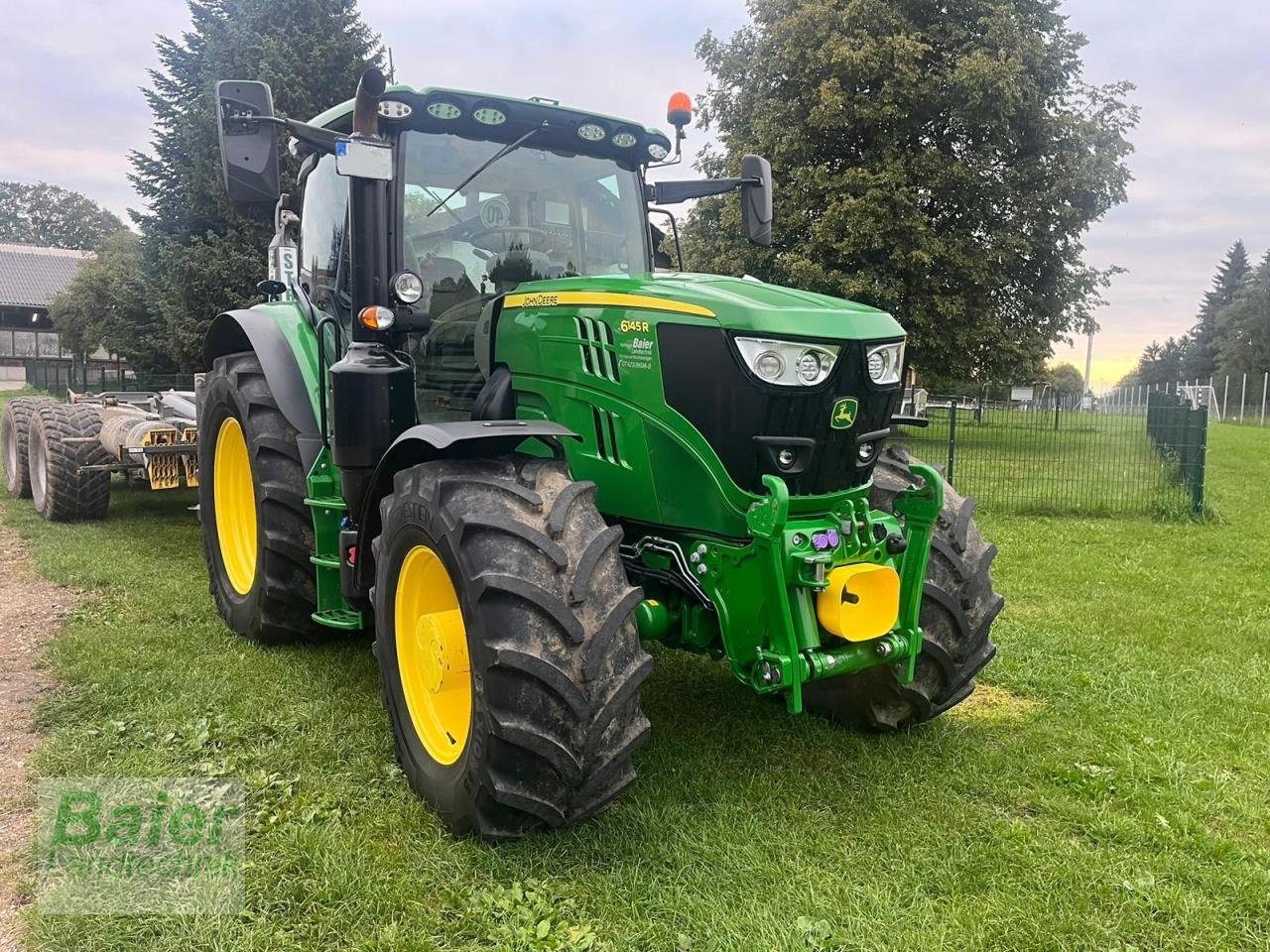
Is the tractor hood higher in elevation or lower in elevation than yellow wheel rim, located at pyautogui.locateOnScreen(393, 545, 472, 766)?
higher

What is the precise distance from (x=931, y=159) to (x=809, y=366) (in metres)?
17.7

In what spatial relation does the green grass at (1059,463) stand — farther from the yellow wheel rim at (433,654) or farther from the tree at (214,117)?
the tree at (214,117)

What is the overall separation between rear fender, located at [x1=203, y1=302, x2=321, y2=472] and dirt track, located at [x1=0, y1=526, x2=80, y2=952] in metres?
1.68

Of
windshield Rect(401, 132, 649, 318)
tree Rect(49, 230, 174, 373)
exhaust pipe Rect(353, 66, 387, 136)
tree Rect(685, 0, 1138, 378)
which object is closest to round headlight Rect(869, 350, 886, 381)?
windshield Rect(401, 132, 649, 318)

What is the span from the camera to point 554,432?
11.0 feet

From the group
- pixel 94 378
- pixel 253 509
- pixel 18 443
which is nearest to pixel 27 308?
pixel 94 378

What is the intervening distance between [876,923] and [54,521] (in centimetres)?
842

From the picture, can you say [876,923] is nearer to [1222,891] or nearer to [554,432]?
[1222,891]

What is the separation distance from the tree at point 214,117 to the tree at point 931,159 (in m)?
8.66

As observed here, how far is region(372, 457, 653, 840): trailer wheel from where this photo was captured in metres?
2.93

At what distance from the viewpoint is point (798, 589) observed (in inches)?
129

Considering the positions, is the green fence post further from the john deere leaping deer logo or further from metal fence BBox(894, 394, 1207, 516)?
the john deere leaping deer logo

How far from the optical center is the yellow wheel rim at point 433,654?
3.37m

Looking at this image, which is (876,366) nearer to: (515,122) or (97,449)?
(515,122)
